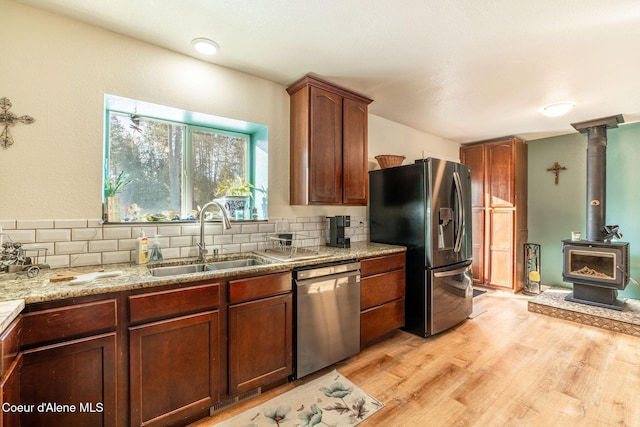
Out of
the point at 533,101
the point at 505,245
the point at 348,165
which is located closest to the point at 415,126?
the point at 533,101

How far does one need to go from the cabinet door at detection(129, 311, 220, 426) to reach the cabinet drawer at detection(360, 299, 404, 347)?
1.29 m

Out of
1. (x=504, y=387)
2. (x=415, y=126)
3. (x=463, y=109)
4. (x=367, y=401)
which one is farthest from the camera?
(x=415, y=126)

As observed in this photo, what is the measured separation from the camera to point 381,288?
263 centimetres

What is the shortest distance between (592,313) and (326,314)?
3.17 metres

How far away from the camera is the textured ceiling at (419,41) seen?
5.49 feet

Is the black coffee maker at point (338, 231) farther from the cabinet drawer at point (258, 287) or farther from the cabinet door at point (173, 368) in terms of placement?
the cabinet door at point (173, 368)

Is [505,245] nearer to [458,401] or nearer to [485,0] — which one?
[458,401]

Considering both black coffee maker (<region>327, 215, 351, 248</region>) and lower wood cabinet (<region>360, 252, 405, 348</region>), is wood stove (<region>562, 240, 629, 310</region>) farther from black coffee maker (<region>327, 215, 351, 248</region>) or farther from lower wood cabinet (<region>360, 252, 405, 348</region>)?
black coffee maker (<region>327, 215, 351, 248</region>)

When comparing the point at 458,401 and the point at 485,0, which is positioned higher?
the point at 485,0

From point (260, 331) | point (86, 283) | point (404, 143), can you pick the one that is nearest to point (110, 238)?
point (86, 283)

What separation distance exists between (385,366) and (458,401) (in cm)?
58

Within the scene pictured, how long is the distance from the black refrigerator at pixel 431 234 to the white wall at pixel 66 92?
1993mm

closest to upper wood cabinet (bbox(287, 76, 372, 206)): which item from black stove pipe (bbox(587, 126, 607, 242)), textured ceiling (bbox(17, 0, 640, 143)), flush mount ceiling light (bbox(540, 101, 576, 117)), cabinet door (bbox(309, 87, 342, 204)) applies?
cabinet door (bbox(309, 87, 342, 204))

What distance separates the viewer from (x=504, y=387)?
203 cm
